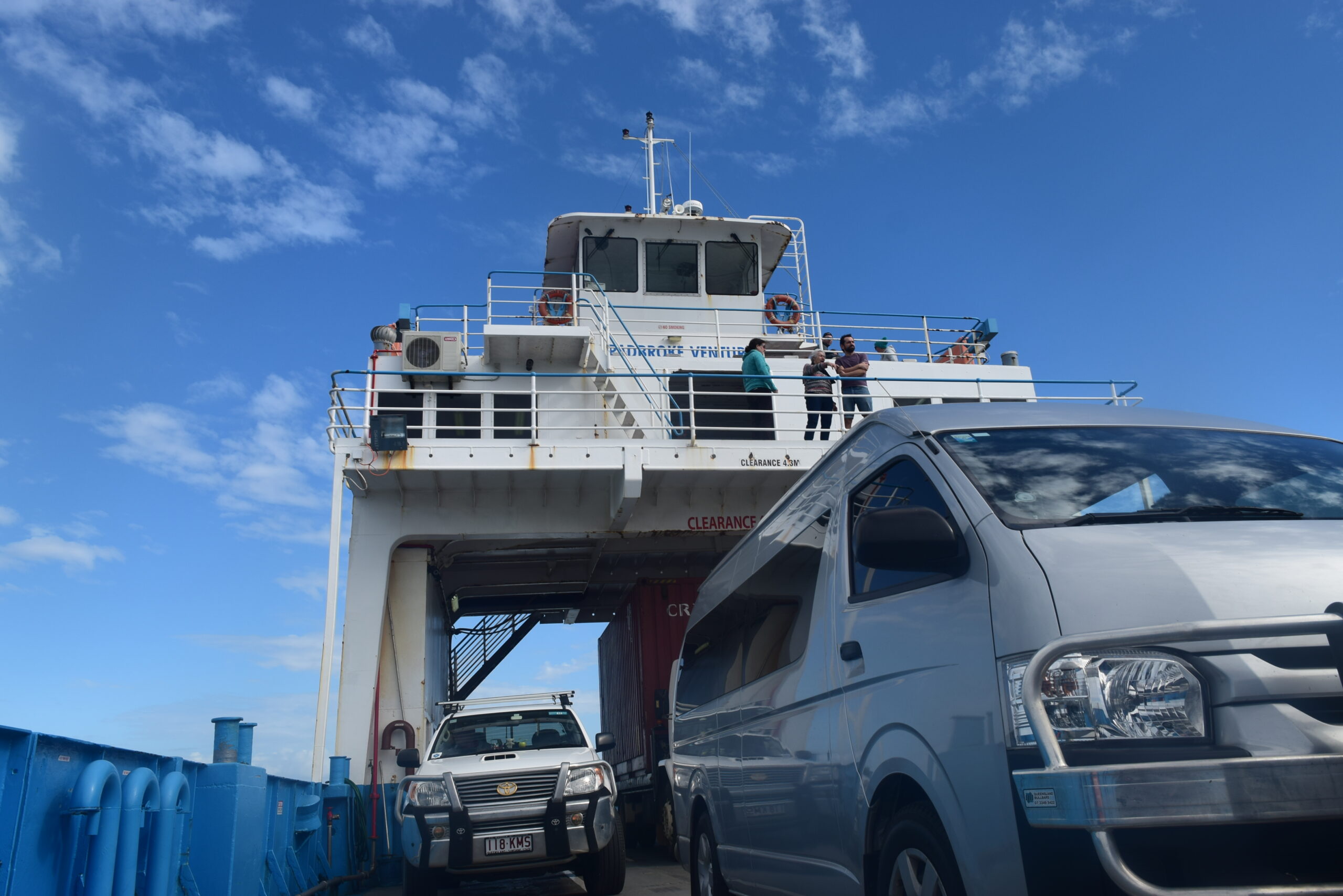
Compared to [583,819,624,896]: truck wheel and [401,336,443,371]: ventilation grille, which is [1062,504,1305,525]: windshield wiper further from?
[401,336,443,371]: ventilation grille

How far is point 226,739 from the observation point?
6.98 meters

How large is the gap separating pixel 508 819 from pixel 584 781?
2.52ft

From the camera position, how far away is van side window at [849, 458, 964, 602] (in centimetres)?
320

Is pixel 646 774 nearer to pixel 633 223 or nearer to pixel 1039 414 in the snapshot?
pixel 633 223

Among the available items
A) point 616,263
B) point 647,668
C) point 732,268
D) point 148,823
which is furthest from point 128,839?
point 732,268

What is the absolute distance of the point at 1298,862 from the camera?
2.28 m

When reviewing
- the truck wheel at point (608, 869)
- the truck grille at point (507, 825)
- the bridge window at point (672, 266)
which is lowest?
the truck wheel at point (608, 869)

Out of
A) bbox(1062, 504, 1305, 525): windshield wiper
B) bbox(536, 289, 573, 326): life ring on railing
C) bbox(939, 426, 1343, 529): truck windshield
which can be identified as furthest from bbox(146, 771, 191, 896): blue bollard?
bbox(536, 289, 573, 326): life ring on railing

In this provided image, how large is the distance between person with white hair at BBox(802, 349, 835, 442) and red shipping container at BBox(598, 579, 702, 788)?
3571 millimetres

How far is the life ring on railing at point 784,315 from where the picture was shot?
16.7m

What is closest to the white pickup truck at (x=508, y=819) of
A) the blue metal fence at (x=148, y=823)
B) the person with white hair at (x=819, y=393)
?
the blue metal fence at (x=148, y=823)

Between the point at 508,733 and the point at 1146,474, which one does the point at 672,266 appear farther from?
the point at 1146,474

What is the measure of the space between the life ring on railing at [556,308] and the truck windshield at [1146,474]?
11742 mm

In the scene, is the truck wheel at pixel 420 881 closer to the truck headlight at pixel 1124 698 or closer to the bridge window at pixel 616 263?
the truck headlight at pixel 1124 698
